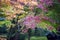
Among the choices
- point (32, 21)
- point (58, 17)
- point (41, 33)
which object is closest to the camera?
point (58, 17)

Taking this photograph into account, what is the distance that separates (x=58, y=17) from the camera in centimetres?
325

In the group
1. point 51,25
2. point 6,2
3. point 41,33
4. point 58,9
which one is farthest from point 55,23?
point 41,33

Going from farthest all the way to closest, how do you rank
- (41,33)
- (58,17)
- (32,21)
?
1. (41,33)
2. (32,21)
3. (58,17)

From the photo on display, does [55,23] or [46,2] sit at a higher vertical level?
[46,2]

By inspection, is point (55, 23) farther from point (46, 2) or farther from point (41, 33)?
point (41, 33)

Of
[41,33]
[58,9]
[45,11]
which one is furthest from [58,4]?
[41,33]

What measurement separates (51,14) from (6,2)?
1.19 m

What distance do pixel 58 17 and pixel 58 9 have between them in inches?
6.8

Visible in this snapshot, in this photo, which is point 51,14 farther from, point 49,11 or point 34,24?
point 34,24

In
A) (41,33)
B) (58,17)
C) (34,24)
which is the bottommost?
(41,33)

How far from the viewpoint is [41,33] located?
37.3ft

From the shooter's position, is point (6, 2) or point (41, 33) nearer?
point (6, 2)

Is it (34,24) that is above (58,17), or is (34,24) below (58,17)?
below

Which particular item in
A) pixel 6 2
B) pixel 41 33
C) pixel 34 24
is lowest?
pixel 41 33
